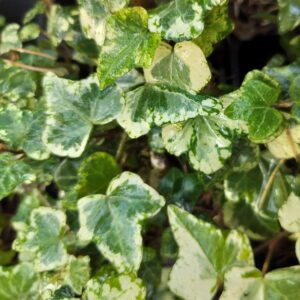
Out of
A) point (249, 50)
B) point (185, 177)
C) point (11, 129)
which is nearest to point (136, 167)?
point (185, 177)

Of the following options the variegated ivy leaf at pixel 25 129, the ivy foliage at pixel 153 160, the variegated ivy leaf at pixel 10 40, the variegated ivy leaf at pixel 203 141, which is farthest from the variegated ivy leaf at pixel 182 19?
the variegated ivy leaf at pixel 10 40

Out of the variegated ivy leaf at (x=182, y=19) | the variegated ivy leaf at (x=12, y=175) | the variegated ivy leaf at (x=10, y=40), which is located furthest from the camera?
the variegated ivy leaf at (x=10, y=40)

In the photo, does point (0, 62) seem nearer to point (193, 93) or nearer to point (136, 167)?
point (136, 167)

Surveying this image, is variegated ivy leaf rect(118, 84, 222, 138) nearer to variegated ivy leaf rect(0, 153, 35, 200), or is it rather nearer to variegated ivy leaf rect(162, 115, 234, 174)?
variegated ivy leaf rect(162, 115, 234, 174)

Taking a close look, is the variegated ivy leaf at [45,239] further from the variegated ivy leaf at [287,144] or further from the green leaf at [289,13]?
the green leaf at [289,13]

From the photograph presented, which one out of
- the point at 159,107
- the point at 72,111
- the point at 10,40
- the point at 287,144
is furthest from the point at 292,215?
the point at 10,40

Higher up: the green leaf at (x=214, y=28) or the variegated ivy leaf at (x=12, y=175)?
the green leaf at (x=214, y=28)

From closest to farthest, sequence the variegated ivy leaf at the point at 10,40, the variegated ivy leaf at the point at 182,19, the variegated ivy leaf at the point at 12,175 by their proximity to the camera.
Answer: the variegated ivy leaf at the point at 182,19 → the variegated ivy leaf at the point at 12,175 → the variegated ivy leaf at the point at 10,40
